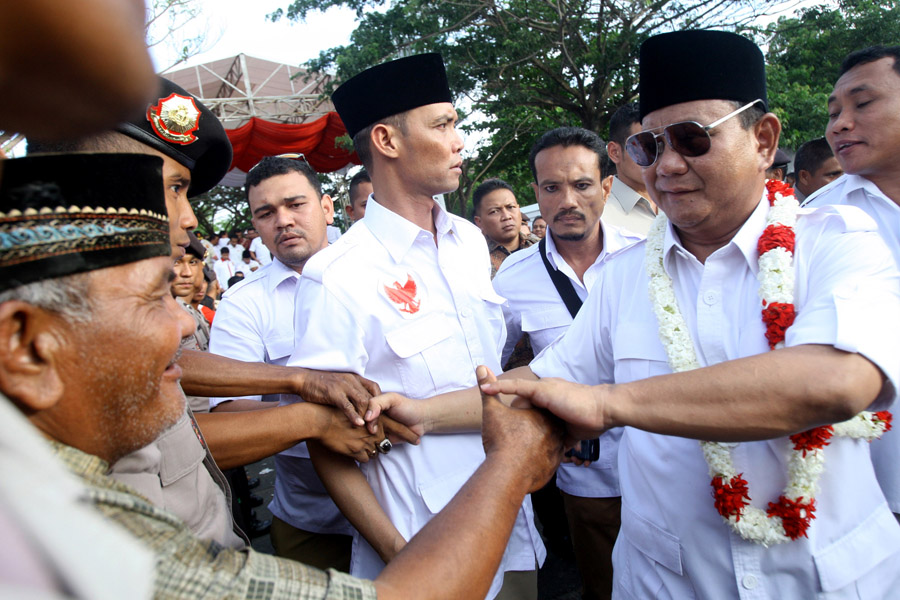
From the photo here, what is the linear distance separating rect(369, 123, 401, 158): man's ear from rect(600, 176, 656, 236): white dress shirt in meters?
2.59

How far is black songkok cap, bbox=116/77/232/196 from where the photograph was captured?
2215 mm

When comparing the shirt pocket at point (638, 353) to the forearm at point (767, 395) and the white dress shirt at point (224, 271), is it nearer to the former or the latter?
the forearm at point (767, 395)

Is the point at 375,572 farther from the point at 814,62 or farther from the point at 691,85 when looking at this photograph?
the point at 814,62

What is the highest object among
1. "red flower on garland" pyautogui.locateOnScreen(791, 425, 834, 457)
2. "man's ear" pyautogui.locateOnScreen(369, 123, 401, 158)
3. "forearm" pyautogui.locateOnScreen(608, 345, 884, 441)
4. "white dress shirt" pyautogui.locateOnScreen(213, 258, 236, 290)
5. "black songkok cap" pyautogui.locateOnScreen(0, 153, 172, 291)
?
"white dress shirt" pyautogui.locateOnScreen(213, 258, 236, 290)

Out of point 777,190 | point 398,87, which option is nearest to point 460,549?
point 777,190

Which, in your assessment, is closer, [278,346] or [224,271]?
[278,346]

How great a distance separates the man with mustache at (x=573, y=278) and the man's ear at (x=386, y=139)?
1.41 metres

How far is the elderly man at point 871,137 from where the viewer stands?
3088 mm

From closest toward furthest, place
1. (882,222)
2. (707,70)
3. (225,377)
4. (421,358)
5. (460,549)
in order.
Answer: (460,549), (707,70), (421,358), (225,377), (882,222)

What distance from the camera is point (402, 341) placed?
91.8 inches

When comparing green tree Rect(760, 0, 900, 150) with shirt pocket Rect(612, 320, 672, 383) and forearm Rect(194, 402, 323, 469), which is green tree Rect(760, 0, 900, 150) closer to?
shirt pocket Rect(612, 320, 672, 383)

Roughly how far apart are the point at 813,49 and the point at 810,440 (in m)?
18.5

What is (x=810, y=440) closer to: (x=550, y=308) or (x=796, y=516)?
(x=796, y=516)

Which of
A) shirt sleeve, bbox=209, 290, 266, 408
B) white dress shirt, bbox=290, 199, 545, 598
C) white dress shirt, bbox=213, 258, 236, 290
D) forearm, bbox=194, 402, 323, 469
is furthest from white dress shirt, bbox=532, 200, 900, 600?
white dress shirt, bbox=213, 258, 236, 290
